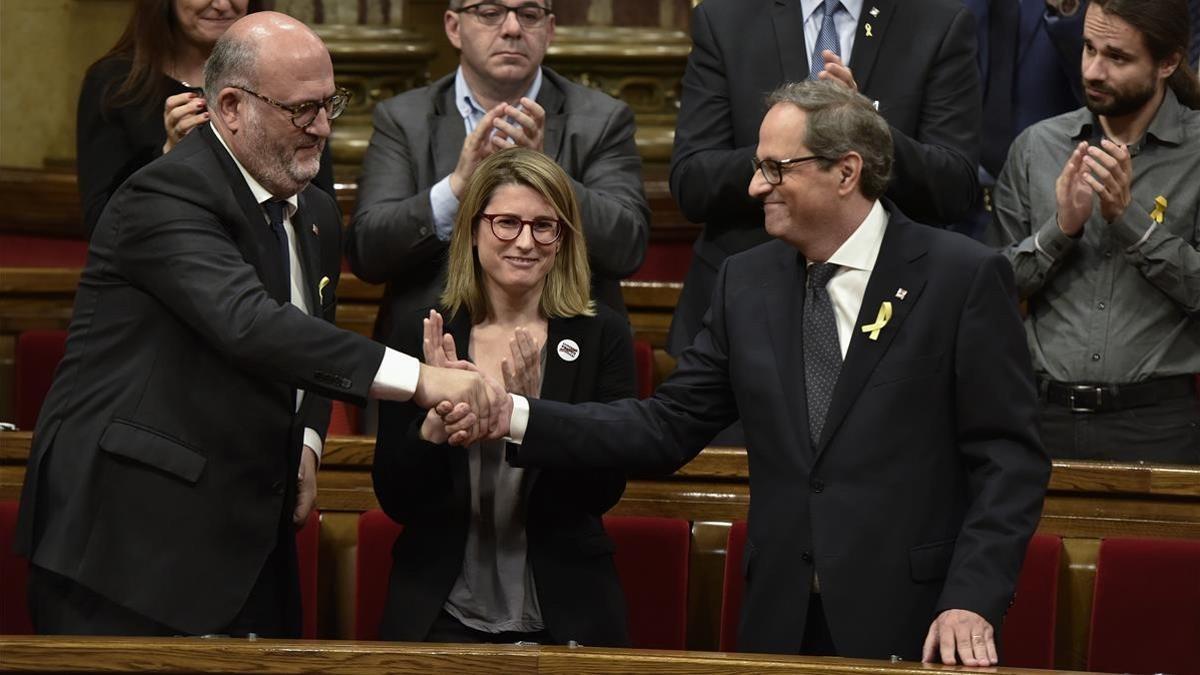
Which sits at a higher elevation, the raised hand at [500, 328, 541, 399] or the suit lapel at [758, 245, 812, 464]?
the suit lapel at [758, 245, 812, 464]

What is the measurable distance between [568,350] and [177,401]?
59 cm

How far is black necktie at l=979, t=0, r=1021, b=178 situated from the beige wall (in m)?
2.53

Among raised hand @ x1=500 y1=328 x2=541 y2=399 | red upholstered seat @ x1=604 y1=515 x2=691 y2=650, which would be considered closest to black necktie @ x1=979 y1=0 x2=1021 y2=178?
red upholstered seat @ x1=604 y1=515 x2=691 y2=650

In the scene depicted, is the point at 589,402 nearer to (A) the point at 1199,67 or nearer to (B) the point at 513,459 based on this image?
(B) the point at 513,459

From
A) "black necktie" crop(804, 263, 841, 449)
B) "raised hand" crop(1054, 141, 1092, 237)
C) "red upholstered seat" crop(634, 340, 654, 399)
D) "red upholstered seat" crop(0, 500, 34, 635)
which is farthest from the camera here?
"red upholstered seat" crop(634, 340, 654, 399)

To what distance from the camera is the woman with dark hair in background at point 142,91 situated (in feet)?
10.3

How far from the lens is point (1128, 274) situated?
3.10 meters

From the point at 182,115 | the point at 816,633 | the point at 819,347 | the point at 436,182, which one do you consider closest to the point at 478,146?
the point at 436,182

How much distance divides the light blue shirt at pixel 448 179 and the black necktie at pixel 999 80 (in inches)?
40.3

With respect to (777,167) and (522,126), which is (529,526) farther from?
(522,126)

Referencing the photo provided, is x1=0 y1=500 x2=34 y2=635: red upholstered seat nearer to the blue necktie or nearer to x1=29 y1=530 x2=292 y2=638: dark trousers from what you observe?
x1=29 y1=530 x2=292 y2=638: dark trousers

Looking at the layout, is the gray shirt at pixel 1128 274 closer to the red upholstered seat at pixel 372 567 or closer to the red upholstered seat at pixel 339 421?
the red upholstered seat at pixel 372 567

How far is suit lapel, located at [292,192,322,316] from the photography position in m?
2.61

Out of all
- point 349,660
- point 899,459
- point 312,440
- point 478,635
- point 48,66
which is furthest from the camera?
point 48,66
